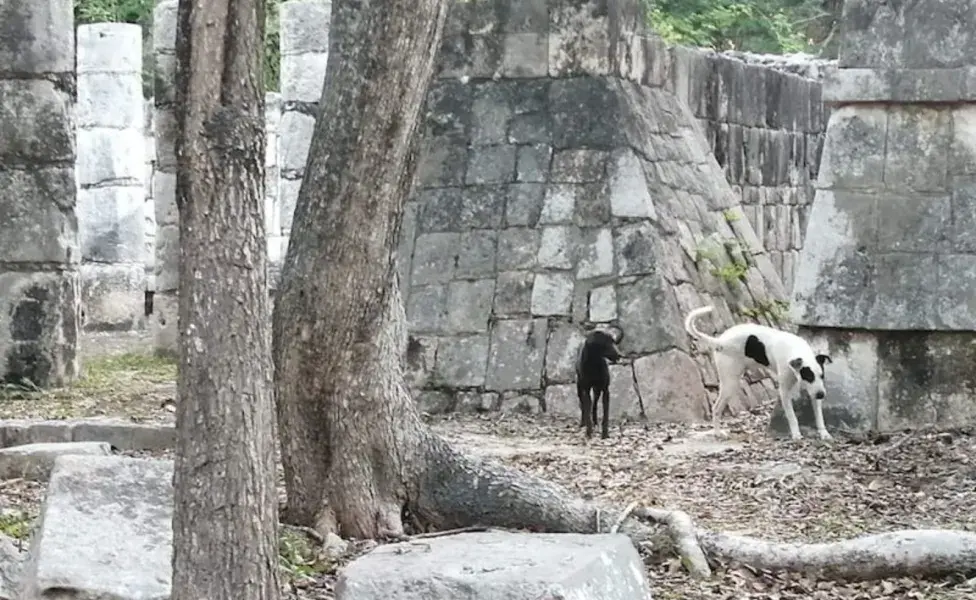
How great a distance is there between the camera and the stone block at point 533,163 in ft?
37.6

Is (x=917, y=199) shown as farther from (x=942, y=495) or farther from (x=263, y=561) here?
(x=263, y=561)

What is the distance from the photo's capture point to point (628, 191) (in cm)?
1122

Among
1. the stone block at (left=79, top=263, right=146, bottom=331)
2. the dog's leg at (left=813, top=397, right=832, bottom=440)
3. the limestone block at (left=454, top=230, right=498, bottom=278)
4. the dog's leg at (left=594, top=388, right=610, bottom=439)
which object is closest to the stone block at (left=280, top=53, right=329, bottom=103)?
the limestone block at (left=454, top=230, right=498, bottom=278)

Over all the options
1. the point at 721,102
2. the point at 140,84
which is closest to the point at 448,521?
the point at 721,102

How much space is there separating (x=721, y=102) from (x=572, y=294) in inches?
126

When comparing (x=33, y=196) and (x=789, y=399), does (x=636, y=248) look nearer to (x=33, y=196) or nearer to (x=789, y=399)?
(x=789, y=399)

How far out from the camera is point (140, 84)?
1789 centimetres

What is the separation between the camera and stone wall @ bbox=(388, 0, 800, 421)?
36.4ft

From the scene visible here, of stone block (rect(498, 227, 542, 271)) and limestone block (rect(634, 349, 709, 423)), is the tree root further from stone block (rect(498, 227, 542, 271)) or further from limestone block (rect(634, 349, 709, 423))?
stone block (rect(498, 227, 542, 271))

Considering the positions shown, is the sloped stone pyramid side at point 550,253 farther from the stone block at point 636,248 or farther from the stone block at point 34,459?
the stone block at point 34,459

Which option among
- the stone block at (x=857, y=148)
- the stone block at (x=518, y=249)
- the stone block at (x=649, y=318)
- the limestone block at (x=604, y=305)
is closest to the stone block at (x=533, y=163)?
the stone block at (x=518, y=249)

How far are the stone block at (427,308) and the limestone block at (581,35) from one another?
1.65 m

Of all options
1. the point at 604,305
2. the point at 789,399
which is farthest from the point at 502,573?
the point at 604,305

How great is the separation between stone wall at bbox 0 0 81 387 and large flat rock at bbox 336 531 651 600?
22.2ft
